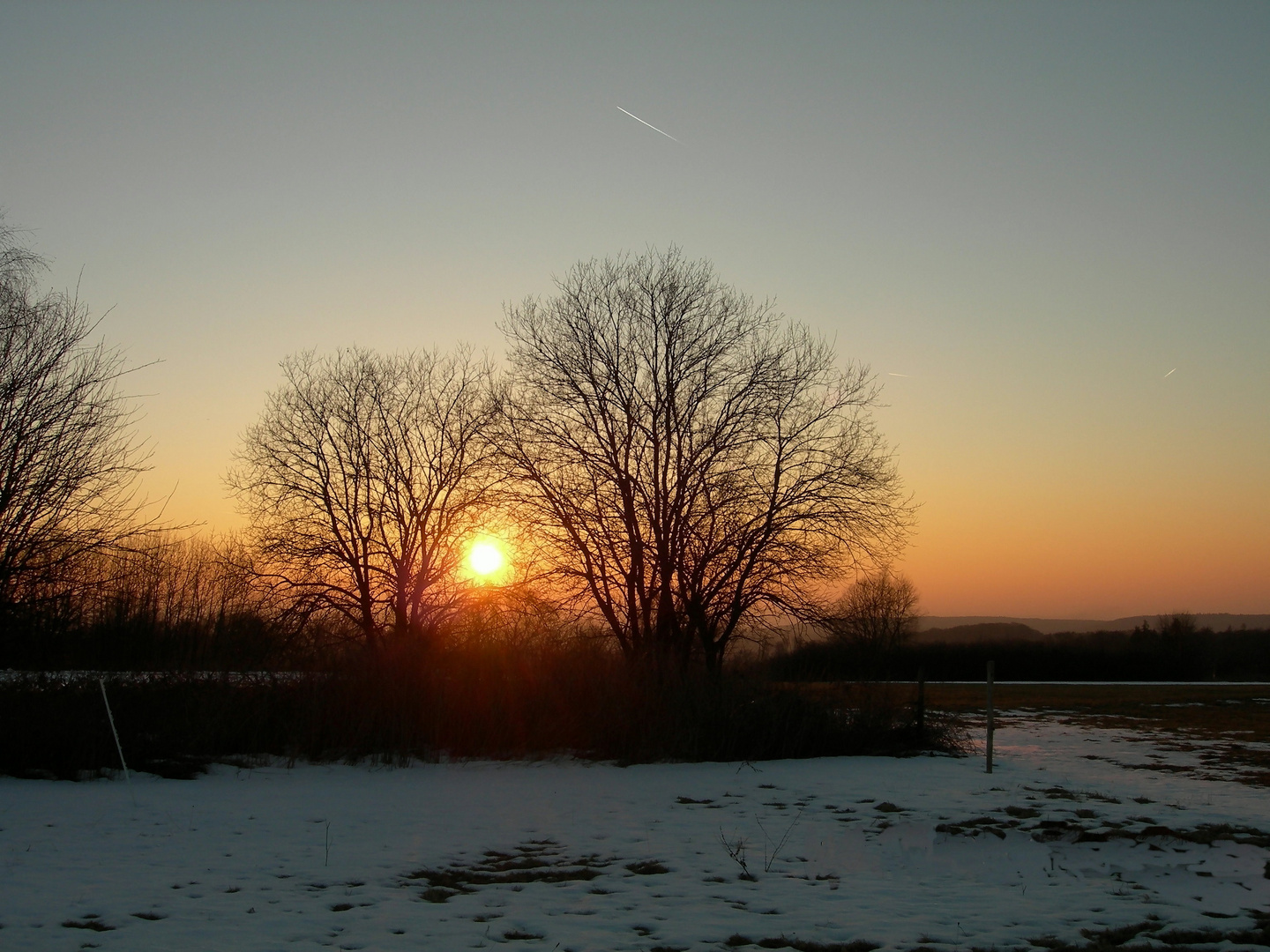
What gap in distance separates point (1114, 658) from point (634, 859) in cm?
7140

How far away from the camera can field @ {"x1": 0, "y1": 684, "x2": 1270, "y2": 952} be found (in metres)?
6.59

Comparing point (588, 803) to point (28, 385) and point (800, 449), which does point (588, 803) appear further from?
point (800, 449)

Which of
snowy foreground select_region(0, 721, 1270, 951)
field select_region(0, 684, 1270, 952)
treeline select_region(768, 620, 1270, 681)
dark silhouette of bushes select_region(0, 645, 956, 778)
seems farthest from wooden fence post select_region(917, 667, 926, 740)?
treeline select_region(768, 620, 1270, 681)

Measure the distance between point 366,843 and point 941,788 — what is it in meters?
8.32

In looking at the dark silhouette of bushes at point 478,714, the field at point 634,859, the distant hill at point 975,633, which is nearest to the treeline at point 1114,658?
the distant hill at point 975,633

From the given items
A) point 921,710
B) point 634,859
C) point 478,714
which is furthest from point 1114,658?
point 634,859

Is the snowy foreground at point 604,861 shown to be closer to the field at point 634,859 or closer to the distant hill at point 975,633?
the field at point 634,859

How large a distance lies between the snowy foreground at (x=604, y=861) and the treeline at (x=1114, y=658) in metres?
48.2

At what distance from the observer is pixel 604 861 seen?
924 centimetres

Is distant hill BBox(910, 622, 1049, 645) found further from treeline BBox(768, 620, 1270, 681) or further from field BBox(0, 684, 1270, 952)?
field BBox(0, 684, 1270, 952)

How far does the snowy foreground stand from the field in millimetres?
39

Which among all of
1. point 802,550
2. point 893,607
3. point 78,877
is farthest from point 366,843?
point 893,607

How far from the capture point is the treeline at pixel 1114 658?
6800cm

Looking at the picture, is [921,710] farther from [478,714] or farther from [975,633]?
[975,633]
